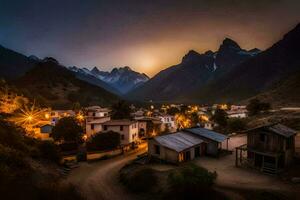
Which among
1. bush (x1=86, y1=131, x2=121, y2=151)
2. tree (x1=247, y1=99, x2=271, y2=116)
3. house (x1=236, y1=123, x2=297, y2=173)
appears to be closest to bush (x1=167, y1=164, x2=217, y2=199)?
house (x1=236, y1=123, x2=297, y2=173)

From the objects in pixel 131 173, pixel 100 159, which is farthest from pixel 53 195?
pixel 100 159

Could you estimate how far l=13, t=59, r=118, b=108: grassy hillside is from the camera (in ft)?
484

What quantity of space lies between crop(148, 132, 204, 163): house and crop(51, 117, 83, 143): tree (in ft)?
63.5

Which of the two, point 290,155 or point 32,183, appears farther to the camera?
point 290,155

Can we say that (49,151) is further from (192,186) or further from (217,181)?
(217,181)

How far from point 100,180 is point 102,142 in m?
19.4

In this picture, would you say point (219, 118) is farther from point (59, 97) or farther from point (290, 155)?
point (59, 97)

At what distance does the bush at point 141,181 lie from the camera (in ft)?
94.0

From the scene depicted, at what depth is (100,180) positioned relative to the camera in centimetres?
3216

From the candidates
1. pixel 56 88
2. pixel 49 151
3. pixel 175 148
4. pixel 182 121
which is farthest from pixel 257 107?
pixel 56 88

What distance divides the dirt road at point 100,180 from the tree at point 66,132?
41.0 ft

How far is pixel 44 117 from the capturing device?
91.2 metres

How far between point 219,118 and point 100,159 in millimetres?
48486

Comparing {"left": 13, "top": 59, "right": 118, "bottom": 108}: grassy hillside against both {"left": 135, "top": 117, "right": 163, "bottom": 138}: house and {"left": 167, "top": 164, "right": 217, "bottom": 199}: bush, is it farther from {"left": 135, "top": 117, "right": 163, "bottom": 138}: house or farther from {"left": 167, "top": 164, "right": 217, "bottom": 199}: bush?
{"left": 167, "top": 164, "right": 217, "bottom": 199}: bush
